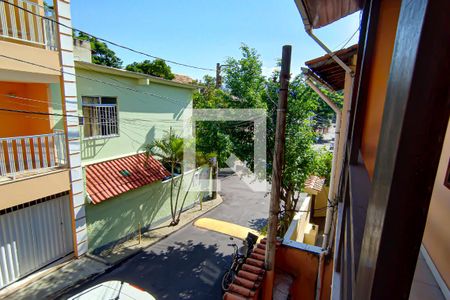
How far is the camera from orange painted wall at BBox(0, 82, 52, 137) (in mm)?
7449

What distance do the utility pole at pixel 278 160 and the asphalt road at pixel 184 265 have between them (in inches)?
111

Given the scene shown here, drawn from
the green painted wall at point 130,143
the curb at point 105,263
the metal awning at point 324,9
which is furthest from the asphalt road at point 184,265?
the metal awning at point 324,9

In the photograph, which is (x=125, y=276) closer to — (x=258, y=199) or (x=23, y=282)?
(x=23, y=282)

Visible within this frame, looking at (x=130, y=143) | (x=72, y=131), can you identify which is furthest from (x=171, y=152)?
(x=72, y=131)

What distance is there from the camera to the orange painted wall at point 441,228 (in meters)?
2.05

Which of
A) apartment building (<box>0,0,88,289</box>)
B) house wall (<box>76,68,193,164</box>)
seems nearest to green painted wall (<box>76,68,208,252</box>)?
house wall (<box>76,68,193,164</box>)

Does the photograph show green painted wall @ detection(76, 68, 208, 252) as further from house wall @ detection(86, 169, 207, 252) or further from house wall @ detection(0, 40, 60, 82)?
house wall @ detection(0, 40, 60, 82)

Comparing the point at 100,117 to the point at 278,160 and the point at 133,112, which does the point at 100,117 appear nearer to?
the point at 133,112

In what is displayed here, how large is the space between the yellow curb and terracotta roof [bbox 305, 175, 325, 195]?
266 cm

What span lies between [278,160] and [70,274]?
6850mm

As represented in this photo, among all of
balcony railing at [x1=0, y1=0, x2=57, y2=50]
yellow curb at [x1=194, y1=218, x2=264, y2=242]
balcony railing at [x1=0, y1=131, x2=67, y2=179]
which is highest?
balcony railing at [x1=0, y1=0, x2=57, y2=50]

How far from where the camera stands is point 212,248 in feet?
31.8

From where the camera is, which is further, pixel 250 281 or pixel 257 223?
pixel 257 223

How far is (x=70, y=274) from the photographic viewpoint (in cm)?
752
